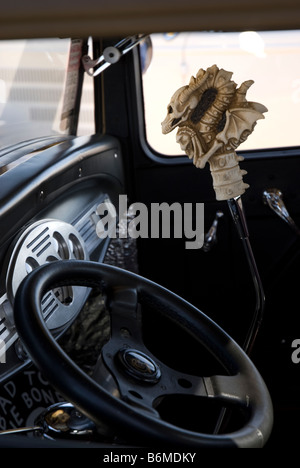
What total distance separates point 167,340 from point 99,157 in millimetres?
719

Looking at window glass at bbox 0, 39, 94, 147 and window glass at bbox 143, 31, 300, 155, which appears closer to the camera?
window glass at bbox 0, 39, 94, 147

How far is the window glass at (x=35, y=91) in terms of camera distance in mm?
1650

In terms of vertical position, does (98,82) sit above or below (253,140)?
above

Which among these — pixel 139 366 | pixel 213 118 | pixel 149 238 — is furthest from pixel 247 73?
pixel 139 366

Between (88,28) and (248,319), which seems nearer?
(88,28)

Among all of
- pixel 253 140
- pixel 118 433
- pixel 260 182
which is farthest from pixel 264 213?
pixel 118 433

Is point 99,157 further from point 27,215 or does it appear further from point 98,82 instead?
point 27,215

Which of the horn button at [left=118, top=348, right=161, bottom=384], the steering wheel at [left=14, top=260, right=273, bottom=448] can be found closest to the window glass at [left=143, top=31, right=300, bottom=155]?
the steering wheel at [left=14, top=260, right=273, bottom=448]

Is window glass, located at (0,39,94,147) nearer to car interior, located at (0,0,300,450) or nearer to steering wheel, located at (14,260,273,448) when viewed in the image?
car interior, located at (0,0,300,450)

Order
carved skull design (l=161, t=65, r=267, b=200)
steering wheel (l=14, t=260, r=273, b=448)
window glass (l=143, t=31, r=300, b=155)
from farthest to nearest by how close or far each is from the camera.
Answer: window glass (l=143, t=31, r=300, b=155)
carved skull design (l=161, t=65, r=267, b=200)
steering wheel (l=14, t=260, r=273, b=448)

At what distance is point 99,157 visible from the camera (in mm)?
2051

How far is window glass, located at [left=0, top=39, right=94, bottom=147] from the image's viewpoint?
1.65m

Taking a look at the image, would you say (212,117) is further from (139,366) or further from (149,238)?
(149,238)
